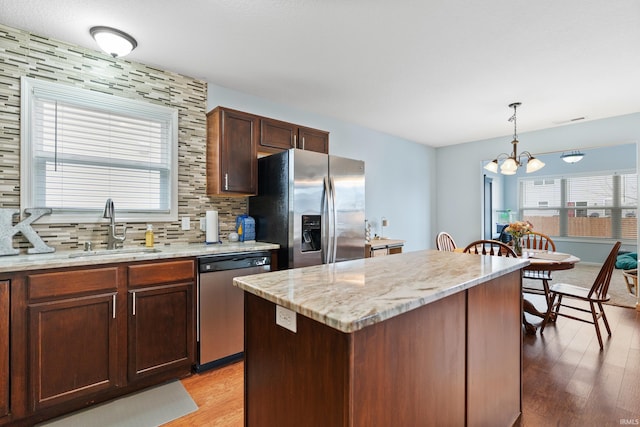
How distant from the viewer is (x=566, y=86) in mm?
3090

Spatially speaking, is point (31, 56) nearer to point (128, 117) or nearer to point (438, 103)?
point (128, 117)

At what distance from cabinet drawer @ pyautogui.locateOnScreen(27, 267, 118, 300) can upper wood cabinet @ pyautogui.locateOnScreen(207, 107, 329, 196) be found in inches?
45.1

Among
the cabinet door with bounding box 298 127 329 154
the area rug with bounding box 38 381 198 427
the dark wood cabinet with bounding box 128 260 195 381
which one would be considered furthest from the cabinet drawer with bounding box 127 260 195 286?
the cabinet door with bounding box 298 127 329 154

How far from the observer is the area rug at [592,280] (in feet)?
13.6

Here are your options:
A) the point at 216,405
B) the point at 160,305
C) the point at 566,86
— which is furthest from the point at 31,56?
the point at 566,86

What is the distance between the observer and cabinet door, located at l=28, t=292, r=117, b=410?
177 centimetres

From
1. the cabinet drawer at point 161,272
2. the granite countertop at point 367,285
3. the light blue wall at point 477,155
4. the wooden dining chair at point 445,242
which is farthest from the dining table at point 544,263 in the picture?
the cabinet drawer at point 161,272

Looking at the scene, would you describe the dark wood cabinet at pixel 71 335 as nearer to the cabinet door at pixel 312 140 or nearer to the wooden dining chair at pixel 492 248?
the cabinet door at pixel 312 140

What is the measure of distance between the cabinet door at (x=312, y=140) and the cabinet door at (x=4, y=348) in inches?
101

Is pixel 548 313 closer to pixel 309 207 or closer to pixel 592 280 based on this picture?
pixel 309 207

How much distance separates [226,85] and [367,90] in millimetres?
1458

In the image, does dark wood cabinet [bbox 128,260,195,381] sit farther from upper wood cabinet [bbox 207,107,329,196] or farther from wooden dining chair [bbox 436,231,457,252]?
wooden dining chair [bbox 436,231,457,252]

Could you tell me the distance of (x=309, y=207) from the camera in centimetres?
287

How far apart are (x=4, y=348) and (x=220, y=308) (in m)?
1.22
